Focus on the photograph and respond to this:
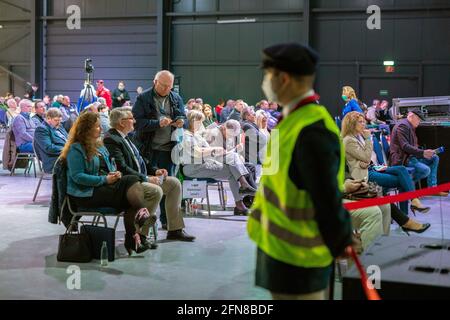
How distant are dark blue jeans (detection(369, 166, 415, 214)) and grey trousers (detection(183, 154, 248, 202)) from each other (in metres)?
1.45

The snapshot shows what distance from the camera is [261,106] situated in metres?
14.4

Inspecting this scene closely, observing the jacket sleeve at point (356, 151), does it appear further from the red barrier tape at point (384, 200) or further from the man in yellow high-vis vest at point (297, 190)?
the man in yellow high-vis vest at point (297, 190)

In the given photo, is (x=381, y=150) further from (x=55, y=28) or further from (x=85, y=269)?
(x=55, y=28)

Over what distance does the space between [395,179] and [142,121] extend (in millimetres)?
2562

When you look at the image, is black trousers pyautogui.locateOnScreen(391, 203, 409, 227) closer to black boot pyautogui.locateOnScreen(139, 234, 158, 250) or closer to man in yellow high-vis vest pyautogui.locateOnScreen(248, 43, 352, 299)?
black boot pyautogui.locateOnScreen(139, 234, 158, 250)

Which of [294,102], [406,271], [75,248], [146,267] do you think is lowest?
[146,267]

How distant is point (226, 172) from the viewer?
7.12 metres

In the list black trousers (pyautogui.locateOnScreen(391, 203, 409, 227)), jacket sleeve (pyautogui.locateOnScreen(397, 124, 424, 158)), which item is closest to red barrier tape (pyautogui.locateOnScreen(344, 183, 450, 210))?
black trousers (pyautogui.locateOnScreen(391, 203, 409, 227))

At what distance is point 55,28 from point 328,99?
954 centimetres

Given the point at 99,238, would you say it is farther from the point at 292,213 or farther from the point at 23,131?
the point at 23,131

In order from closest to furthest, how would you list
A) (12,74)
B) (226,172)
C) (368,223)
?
1. (368,223)
2. (226,172)
3. (12,74)

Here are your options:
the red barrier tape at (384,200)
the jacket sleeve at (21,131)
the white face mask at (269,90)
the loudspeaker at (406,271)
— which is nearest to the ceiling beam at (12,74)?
the jacket sleeve at (21,131)

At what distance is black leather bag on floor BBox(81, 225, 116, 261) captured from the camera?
195 inches

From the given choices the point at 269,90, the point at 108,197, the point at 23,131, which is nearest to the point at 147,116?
the point at 108,197
